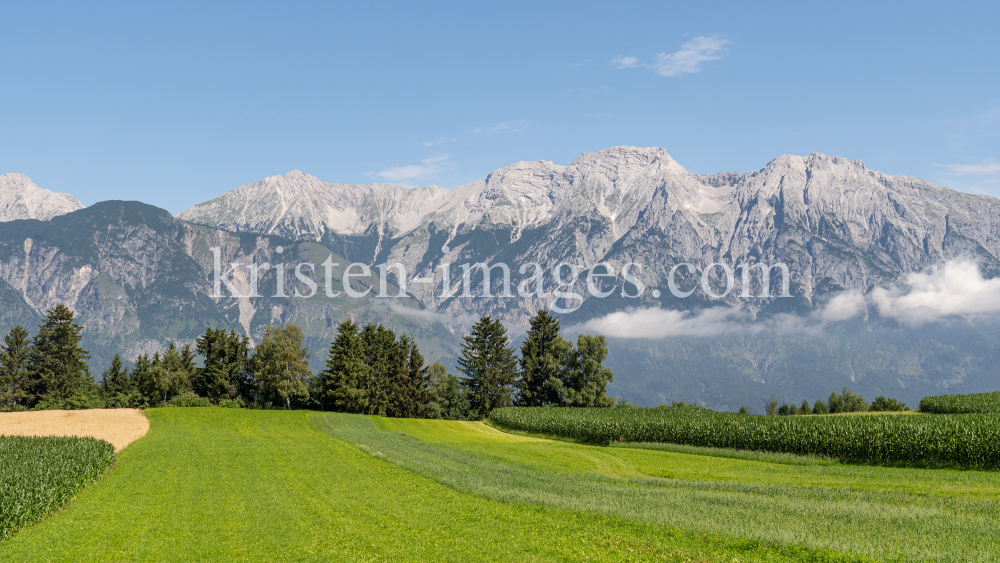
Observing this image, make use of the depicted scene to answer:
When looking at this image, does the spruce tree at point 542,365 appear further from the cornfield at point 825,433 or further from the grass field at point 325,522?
the grass field at point 325,522

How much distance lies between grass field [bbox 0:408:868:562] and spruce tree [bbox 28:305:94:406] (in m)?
84.1

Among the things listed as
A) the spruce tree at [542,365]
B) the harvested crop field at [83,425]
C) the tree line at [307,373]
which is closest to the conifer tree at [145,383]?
the tree line at [307,373]

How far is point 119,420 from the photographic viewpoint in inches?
2758

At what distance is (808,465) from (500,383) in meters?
71.0

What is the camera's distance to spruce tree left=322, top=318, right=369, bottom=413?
10381 cm

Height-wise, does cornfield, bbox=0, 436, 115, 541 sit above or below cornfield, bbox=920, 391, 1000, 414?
below

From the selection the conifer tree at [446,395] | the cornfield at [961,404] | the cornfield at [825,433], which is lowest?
the conifer tree at [446,395]

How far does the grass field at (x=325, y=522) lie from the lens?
2247 centimetres

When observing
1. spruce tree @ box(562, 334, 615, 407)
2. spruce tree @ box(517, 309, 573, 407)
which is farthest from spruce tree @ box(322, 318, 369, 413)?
spruce tree @ box(562, 334, 615, 407)

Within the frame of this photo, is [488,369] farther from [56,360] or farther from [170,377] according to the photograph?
[56,360]

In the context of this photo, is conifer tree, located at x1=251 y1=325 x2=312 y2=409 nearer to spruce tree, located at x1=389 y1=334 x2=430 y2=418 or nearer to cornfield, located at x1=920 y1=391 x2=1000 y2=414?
spruce tree, located at x1=389 y1=334 x2=430 y2=418

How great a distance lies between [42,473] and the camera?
32875mm

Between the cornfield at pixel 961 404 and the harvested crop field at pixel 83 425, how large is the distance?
9105 centimetres

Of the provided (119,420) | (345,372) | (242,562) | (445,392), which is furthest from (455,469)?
(445,392)
